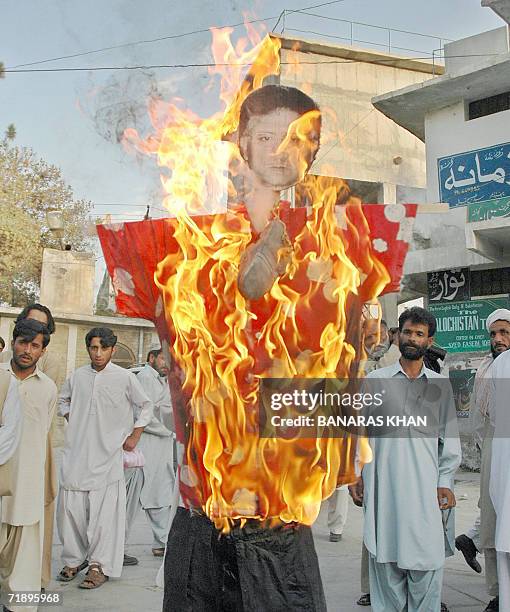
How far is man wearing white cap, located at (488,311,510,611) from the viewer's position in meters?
3.28

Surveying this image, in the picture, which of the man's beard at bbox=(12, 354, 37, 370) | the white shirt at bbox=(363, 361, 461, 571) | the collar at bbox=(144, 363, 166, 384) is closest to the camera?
the white shirt at bbox=(363, 361, 461, 571)

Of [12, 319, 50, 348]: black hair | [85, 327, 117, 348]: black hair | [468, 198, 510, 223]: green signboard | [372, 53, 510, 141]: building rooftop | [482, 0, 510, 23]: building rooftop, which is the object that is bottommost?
[12, 319, 50, 348]: black hair

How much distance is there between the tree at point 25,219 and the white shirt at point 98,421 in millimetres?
15411

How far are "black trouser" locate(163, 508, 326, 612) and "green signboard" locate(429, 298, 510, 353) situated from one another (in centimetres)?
930

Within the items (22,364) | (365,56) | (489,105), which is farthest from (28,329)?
(365,56)

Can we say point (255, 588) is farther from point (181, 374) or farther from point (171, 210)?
point (171, 210)

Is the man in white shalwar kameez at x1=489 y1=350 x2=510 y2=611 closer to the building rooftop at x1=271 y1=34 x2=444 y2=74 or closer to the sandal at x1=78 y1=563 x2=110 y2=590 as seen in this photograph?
the sandal at x1=78 y1=563 x2=110 y2=590

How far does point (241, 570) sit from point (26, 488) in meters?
2.23

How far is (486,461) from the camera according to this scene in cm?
413

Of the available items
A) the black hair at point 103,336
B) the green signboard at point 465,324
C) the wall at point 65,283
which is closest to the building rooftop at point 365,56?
the green signboard at point 465,324

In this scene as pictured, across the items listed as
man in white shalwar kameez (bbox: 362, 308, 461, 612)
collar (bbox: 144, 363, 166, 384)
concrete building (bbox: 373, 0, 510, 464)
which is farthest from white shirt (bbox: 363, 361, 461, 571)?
concrete building (bbox: 373, 0, 510, 464)

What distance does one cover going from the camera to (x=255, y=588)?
2039 millimetres

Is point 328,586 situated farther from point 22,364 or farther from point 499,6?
point 499,6

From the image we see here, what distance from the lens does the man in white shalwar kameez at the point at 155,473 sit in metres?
5.50
